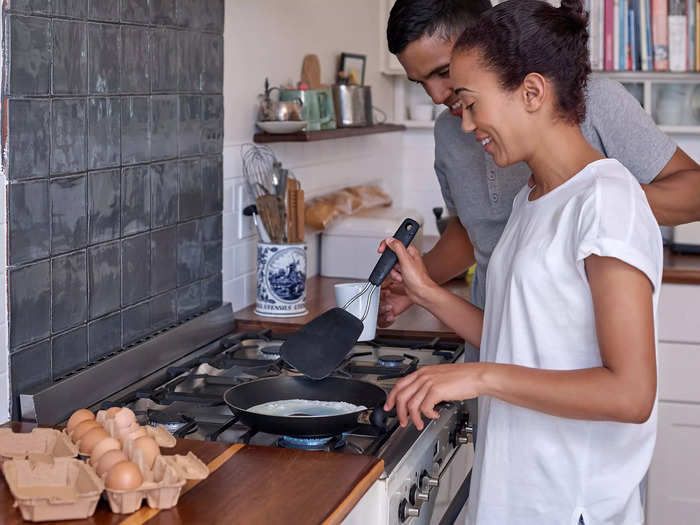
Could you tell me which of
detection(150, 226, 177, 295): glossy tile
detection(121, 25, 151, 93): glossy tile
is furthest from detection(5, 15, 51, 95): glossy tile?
detection(150, 226, 177, 295): glossy tile

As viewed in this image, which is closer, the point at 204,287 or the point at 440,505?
the point at 440,505

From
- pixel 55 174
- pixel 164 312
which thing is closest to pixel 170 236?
pixel 164 312

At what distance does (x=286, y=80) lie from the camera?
2.71 metres

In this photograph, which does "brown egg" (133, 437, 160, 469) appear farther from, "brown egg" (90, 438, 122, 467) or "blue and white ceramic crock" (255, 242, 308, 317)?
"blue and white ceramic crock" (255, 242, 308, 317)

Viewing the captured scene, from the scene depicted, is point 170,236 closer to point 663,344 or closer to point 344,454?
point 344,454

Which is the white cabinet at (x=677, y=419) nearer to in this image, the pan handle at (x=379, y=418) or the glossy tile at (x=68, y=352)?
the pan handle at (x=379, y=418)

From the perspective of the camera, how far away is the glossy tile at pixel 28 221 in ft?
5.11

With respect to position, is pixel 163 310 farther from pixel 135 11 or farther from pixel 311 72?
pixel 311 72

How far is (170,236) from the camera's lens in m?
2.09

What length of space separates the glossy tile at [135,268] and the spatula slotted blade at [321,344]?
458mm

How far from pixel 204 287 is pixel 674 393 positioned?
1622 millimetres

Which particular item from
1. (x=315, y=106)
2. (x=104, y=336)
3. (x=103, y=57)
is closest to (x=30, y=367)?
(x=104, y=336)

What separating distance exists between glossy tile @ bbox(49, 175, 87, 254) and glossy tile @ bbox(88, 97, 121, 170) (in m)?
0.06

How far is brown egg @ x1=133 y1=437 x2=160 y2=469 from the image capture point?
1.25 meters
